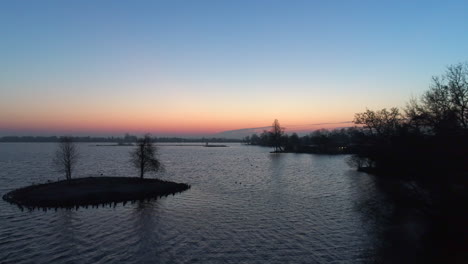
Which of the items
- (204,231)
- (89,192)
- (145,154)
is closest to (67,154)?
(145,154)

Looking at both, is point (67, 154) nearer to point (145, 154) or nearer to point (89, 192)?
point (145, 154)

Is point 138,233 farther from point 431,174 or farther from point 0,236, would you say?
point 431,174

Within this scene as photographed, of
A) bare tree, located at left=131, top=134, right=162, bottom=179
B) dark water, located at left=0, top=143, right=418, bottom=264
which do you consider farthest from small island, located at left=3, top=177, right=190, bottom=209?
bare tree, located at left=131, top=134, right=162, bottom=179

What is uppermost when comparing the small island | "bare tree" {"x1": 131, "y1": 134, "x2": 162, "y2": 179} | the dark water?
"bare tree" {"x1": 131, "y1": 134, "x2": 162, "y2": 179}

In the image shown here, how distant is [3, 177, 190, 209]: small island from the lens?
109 feet

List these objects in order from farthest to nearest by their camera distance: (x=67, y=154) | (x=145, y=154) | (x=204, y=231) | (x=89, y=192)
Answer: (x=145, y=154) → (x=67, y=154) → (x=89, y=192) → (x=204, y=231)

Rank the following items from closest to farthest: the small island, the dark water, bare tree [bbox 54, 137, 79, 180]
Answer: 1. the dark water
2. the small island
3. bare tree [bbox 54, 137, 79, 180]

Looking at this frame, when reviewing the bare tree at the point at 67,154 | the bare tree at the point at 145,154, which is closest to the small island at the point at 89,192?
the bare tree at the point at 145,154

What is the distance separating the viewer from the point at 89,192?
1475 inches

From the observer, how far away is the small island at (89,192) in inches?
1313

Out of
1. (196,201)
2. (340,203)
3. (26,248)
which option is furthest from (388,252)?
(26,248)

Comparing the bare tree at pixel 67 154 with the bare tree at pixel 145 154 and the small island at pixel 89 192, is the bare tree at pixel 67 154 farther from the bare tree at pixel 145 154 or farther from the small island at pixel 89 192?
the bare tree at pixel 145 154

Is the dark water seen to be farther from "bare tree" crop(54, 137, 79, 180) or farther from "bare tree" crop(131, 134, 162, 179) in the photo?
"bare tree" crop(54, 137, 79, 180)

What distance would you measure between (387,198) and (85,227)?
3383cm
